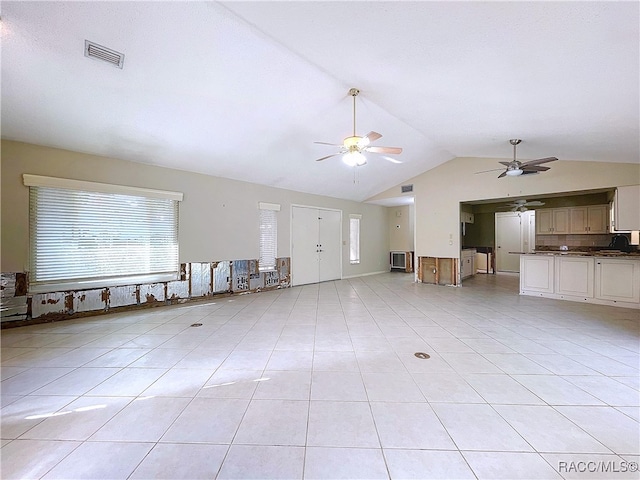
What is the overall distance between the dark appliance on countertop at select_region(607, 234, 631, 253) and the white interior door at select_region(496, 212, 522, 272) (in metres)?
3.65

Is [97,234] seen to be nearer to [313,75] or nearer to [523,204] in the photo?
[313,75]

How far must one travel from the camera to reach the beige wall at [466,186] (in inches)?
204

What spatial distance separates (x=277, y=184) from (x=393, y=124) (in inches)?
119

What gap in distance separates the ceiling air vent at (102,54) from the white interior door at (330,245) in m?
5.58

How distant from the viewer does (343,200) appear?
27.7 ft

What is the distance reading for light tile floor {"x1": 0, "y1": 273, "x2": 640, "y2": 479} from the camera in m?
1.52

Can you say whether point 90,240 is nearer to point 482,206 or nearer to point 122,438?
point 122,438

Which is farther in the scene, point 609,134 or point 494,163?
point 494,163

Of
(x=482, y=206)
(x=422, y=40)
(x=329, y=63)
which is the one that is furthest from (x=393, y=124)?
(x=482, y=206)

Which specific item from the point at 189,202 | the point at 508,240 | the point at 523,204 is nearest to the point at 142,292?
the point at 189,202

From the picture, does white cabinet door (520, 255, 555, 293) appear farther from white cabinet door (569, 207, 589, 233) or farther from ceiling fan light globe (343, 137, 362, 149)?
ceiling fan light globe (343, 137, 362, 149)

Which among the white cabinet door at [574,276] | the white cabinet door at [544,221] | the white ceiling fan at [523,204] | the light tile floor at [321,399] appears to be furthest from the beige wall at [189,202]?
the white cabinet door at [574,276]

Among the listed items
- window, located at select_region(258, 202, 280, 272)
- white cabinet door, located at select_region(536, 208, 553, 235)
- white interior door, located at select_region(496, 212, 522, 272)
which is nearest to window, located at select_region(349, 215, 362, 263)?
window, located at select_region(258, 202, 280, 272)

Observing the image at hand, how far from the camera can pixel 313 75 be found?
3.38 metres
